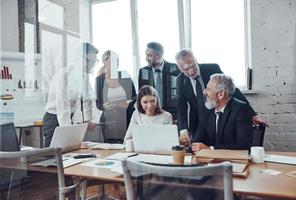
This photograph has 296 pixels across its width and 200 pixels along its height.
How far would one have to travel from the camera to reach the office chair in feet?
4.39

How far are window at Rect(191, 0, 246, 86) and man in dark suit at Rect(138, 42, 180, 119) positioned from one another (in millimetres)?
400

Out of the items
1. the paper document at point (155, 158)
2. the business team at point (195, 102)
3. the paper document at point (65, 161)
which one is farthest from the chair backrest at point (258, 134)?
the paper document at point (65, 161)

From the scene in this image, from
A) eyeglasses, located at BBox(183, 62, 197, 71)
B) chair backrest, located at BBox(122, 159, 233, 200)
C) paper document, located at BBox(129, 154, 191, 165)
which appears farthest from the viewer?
eyeglasses, located at BBox(183, 62, 197, 71)

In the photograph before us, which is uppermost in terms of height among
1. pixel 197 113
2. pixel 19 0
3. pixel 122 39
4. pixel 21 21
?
pixel 19 0

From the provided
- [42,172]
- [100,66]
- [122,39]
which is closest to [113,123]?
[100,66]

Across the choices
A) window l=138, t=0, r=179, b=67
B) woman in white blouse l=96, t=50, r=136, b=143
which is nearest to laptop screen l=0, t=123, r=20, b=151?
woman in white blouse l=96, t=50, r=136, b=143

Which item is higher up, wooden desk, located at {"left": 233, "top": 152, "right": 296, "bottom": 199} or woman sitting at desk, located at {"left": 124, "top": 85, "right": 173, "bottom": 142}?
woman sitting at desk, located at {"left": 124, "top": 85, "right": 173, "bottom": 142}

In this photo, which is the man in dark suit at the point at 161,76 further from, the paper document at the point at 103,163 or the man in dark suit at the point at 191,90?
the paper document at the point at 103,163

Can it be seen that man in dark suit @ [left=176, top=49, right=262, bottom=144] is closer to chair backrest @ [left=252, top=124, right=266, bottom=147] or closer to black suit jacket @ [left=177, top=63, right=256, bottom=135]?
black suit jacket @ [left=177, top=63, right=256, bottom=135]

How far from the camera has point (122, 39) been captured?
12.5 ft

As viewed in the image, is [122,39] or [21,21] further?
[21,21]

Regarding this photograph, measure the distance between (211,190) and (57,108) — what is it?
2.11 meters

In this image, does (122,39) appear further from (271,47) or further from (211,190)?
(211,190)

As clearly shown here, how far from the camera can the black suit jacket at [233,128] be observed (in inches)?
77.9
